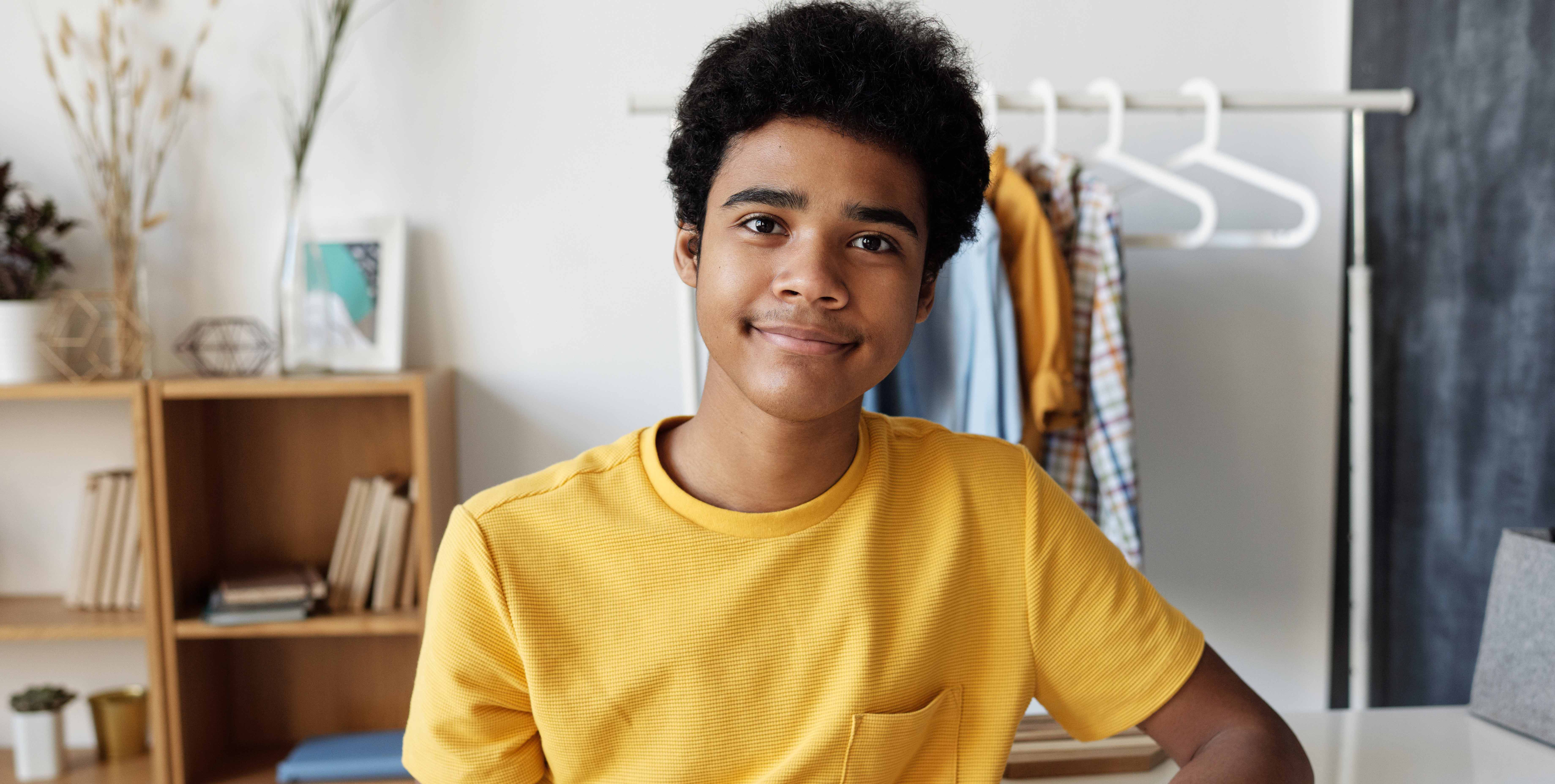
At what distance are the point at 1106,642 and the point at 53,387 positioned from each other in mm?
1740

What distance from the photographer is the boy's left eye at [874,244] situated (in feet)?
2.78

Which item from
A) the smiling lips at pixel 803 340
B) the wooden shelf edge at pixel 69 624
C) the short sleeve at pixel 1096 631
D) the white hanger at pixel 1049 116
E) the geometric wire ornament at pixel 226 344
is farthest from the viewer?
the geometric wire ornament at pixel 226 344

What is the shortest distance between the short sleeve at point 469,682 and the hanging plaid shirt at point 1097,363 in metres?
1.01

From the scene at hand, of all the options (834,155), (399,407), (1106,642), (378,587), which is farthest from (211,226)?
(1106,642)

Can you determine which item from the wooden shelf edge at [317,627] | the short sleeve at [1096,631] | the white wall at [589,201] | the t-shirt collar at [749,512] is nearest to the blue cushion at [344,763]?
the wooden shelf edge at [317,627]

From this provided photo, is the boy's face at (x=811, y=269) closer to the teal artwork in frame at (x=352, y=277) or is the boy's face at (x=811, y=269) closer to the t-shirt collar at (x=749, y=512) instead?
the t-shirt collar at (x=749, y=512)

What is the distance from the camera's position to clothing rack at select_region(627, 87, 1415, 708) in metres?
1.71

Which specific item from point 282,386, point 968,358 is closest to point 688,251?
point 968,358

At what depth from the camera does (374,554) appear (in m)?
1.92

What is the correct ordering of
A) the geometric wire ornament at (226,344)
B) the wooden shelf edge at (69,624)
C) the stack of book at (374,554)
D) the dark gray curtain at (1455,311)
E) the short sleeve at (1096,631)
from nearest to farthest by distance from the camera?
the short sleeve at (1096,631), the dark gray curtain at (1455,311), the wooden shelf edge at (69,624), the stack of book at (374,554), the geometric wire ornament at (226,344)

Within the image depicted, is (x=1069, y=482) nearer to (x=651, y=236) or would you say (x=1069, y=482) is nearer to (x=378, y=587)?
(x=651, y=236)

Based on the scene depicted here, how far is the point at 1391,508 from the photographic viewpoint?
198 cm

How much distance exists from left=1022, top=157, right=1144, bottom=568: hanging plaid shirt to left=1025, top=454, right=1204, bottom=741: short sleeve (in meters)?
0.67

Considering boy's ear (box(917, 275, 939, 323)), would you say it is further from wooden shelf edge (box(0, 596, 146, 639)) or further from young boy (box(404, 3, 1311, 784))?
wooden shelf edge (box(0, 596, 146, 639))
